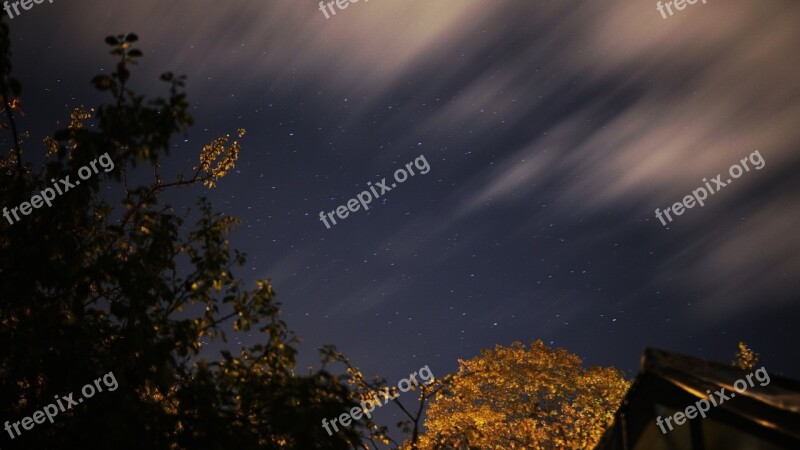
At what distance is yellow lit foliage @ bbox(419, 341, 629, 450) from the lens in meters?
26.0

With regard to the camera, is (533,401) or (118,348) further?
(533,401)

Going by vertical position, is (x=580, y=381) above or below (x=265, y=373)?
below

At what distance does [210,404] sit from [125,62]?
142 inches

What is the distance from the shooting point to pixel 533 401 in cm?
2711

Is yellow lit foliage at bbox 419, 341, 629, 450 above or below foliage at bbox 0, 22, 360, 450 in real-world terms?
below

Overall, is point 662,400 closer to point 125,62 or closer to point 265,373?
point 265,373

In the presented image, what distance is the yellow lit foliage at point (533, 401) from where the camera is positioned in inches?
1025

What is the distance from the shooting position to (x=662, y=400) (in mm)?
4742

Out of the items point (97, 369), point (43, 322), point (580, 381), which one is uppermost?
point (43, 322)

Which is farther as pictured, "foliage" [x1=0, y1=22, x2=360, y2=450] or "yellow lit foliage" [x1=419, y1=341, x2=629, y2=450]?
"yellow lit foliage" [x1=419, y1=341, x2=629, y2=450]

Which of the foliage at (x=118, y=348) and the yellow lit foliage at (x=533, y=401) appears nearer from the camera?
the foliage at (x=118, y=348)

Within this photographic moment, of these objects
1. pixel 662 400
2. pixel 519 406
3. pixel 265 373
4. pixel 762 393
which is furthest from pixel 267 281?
pixel 519 406

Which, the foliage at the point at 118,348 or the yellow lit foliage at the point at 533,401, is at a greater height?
the foliage at the point at 118,348

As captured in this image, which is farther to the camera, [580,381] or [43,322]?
[580,381]
